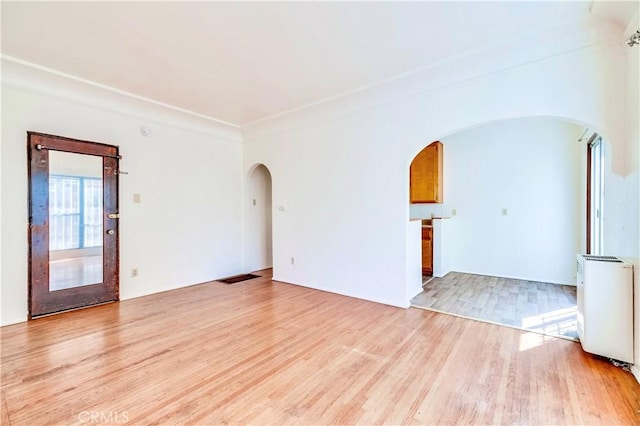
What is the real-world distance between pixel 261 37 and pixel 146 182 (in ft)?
9.39

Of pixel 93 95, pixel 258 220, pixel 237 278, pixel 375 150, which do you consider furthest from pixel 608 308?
pixel 93 95

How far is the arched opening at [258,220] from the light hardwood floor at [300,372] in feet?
8.00

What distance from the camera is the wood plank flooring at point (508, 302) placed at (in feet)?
10.1

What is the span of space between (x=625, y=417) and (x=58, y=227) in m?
5.24

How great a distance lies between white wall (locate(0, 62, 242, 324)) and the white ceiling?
563 millimetres

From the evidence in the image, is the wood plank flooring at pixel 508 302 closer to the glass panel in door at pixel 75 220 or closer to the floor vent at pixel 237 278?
the floor vent at pixel 237 278

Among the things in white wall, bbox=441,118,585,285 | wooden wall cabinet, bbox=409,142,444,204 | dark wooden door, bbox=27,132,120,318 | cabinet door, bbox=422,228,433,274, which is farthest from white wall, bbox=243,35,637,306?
dark wooden door, bbox=27,132,120,318

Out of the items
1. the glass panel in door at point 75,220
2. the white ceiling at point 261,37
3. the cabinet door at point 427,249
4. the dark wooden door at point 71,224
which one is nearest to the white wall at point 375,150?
the white ceiling at point 261,37

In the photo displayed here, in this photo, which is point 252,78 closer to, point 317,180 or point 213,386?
point 317,180

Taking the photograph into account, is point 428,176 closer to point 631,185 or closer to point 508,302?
point 508,302

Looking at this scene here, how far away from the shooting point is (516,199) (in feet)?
16.2

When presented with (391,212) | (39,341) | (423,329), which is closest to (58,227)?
(39,341)

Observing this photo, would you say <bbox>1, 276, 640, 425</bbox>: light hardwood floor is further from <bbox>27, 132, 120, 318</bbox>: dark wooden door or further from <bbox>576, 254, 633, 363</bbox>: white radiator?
<bbox>27, 132, 120, 318</bbox>: dark wooden door

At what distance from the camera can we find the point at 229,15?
2246 mm
